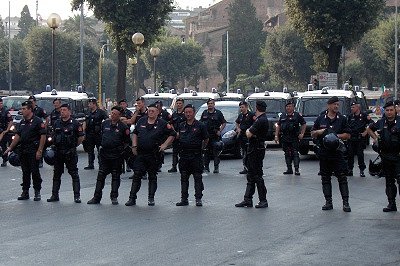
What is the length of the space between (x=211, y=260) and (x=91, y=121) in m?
14.9

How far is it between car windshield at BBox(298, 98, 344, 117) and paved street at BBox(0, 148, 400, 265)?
974 centimetres

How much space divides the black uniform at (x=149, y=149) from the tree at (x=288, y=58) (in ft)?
283

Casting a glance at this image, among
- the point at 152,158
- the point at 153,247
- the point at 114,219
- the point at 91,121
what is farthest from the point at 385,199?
the point at 91,121

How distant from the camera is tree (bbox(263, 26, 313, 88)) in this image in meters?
105

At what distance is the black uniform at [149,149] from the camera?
695 inches

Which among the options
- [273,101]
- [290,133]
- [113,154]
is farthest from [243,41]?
[113,154]

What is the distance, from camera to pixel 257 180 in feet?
56.4

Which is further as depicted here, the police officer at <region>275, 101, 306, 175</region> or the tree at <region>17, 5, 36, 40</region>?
the tree at <region>17, 5, 36, 40</region>

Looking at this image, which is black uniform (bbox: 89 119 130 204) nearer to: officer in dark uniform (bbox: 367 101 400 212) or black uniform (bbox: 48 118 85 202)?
black uniform (bbox: 48 118 85 202)

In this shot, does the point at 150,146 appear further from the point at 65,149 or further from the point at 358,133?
the point at 358,133

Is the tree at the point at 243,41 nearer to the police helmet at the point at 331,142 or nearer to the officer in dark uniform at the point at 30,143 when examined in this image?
the officer in dark uniform at the point at 30,143

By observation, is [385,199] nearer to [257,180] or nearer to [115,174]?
[257,180]

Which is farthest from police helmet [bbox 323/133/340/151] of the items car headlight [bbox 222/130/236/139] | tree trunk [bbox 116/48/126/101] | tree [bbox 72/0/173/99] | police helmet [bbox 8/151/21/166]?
tree trunk [bbox 116/48/126/101]

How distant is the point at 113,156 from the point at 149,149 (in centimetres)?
69
